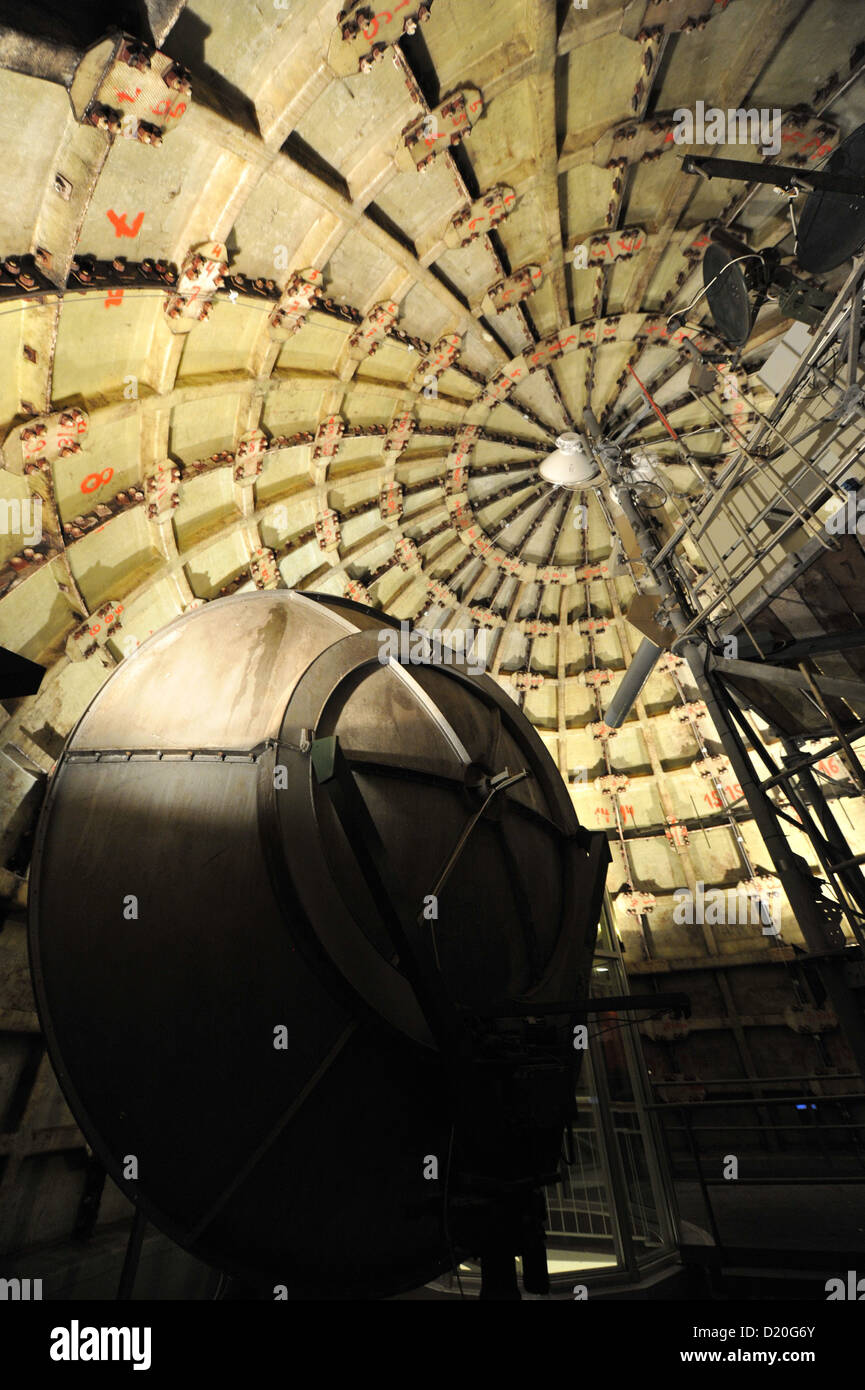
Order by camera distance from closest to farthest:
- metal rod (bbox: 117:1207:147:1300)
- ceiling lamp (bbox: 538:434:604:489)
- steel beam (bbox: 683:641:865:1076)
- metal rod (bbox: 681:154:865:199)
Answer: metal rod (bbox: 117:1207:147:1300) → metal rod (bbox: 681:154:865:199) → steel beam (bbox: 683:641:865:1076) → ceiling lamp (bbox: 538:434:604:489)

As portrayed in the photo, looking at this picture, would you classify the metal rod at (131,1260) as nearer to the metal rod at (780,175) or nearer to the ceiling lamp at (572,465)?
the metal rod at (780,175)

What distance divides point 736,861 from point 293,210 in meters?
15.2

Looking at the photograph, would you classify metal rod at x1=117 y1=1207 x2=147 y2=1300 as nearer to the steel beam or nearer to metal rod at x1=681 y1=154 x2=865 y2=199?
the steel beam

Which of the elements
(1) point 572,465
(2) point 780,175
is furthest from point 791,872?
(1) point 572,465

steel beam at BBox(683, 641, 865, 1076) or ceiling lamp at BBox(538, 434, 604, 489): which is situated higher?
ceiling lamp at BBox(538, 434, 604, 489)

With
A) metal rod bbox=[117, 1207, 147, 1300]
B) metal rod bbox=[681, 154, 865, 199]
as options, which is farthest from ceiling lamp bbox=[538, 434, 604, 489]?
metal rod bbox=[117, 1207, 147, 1300]

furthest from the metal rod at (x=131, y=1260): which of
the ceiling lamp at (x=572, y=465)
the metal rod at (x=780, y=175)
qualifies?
the ceiling lamp at (x=572, y=465)

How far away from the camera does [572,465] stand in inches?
494

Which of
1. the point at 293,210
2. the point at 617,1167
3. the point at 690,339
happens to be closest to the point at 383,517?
the point at 293,210

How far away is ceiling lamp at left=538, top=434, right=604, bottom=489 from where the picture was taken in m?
12.4

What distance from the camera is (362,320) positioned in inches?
338

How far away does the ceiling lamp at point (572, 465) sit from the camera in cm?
1238

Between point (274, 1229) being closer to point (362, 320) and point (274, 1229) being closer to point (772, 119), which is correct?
point (362, 320)

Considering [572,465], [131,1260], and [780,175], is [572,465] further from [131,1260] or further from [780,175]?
[131,1260]
